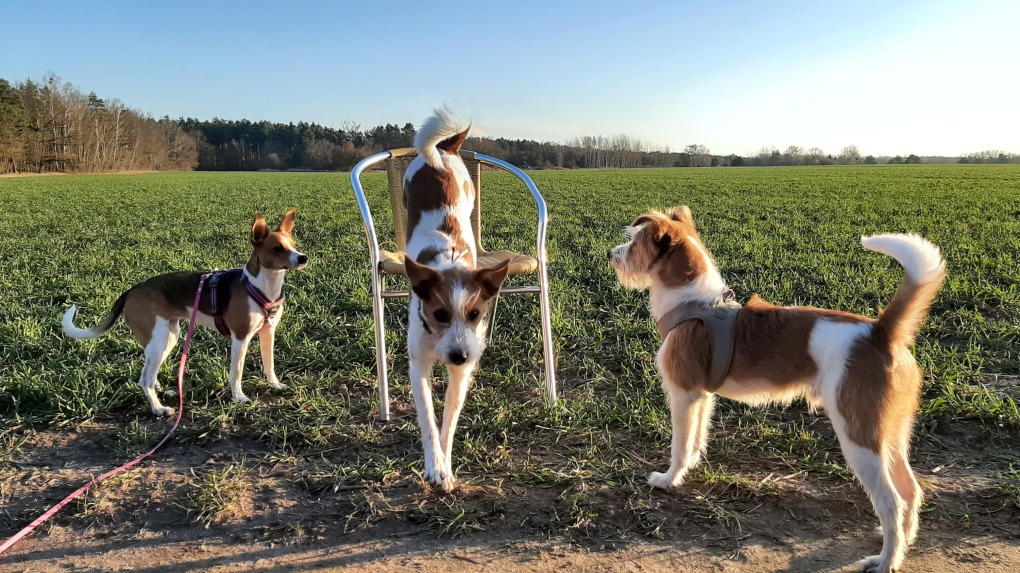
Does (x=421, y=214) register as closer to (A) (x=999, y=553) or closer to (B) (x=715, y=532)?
(B) (x=715, y=532)

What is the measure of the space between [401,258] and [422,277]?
1266 millimetres

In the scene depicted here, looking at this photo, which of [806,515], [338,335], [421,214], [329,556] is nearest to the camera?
[329,556]

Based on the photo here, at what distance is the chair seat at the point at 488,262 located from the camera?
12.1 feet

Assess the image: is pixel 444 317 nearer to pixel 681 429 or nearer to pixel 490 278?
pixel 490 278

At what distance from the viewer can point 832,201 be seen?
1992 centimetres

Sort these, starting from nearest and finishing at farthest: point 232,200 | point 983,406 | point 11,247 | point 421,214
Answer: point 983,406
point 421,214
point 11,247
point 232,200

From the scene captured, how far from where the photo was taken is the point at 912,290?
238 cm

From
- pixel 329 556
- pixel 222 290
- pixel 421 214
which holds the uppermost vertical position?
pixel 421 214

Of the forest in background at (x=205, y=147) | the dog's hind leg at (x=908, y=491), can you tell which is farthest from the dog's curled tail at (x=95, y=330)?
the forest in background at (x=205, y=147)

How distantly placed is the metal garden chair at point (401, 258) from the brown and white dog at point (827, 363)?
0.98 m

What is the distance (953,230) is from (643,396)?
1188cm

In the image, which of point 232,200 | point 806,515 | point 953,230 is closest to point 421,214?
point 806,515

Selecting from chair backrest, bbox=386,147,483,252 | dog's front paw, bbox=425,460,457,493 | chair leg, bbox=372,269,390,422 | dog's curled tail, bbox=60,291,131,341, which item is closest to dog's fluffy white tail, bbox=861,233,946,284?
dog's front paw, bbox=425,460,457,493

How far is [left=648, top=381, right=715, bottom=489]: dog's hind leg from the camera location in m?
2.97
